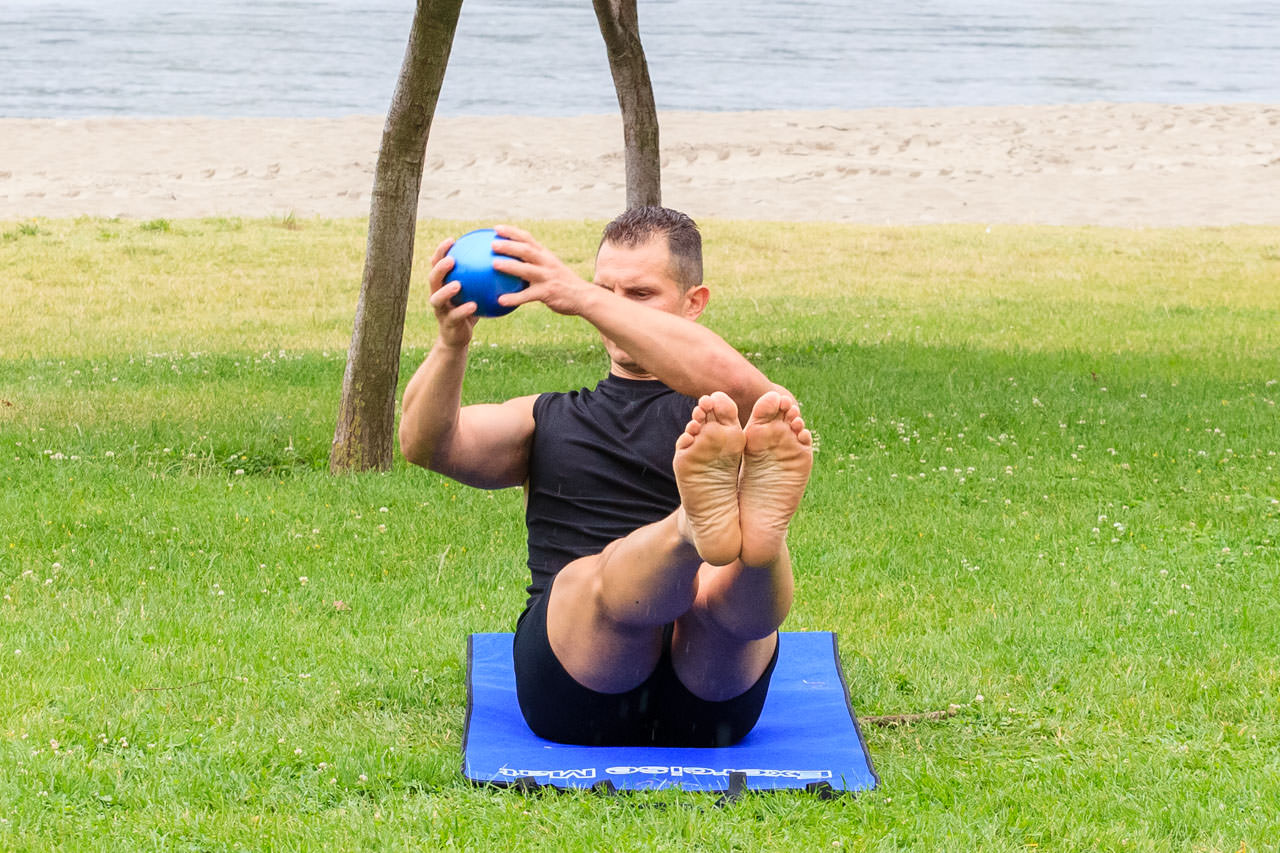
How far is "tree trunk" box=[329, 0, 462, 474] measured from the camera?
8.16m

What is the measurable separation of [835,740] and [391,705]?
156cm

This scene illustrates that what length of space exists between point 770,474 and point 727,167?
89.6 ft

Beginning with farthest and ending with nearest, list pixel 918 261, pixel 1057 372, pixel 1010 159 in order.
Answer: pixel 1010 159, pixel 918 261, pixel 1057 372

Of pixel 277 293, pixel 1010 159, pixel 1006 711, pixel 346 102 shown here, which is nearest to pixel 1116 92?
pixel 1010 159

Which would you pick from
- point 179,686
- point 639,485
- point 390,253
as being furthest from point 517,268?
point 390,253

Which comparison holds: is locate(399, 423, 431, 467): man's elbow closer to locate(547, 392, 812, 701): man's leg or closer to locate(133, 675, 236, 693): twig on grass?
locate(547, 392, 812, 701): man's leg

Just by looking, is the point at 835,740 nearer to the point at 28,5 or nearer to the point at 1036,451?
the point at 1036,451

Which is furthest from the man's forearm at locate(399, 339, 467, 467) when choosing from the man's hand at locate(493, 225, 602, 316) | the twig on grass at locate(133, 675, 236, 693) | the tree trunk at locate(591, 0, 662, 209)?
the tree trunk at locate(591, 0, 662, 209)

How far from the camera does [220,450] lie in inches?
352

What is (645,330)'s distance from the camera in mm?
3641

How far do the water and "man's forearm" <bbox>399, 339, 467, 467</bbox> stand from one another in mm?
39721

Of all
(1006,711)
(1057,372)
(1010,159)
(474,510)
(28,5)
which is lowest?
(28,5)

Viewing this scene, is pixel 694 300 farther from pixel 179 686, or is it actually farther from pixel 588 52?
pixel 588 52

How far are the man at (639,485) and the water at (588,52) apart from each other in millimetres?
39638
